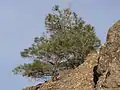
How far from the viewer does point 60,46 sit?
24.6m

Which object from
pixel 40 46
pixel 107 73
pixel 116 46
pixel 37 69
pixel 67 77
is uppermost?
pixel 40 46

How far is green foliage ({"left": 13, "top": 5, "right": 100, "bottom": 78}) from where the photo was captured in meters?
24.7

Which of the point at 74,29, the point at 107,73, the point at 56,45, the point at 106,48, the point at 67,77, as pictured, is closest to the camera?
the point at 107,73

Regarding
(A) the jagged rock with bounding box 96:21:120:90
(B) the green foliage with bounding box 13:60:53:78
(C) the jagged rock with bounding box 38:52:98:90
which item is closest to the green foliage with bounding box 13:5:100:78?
(B) the green foliage with bounding box 13:60:53:78

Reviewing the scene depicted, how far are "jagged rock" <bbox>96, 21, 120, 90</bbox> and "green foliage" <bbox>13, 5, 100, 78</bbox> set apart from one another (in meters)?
17.6

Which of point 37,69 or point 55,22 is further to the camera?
point 55,22

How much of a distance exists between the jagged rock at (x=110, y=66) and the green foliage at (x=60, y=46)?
1761cm

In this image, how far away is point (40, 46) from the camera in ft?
84.6

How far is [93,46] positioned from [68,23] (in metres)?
3.29

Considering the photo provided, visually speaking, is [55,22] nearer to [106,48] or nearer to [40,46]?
[40,46]

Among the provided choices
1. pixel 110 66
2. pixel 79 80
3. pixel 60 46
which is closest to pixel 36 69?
pixel 60 46

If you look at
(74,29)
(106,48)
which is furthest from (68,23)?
(106,48)

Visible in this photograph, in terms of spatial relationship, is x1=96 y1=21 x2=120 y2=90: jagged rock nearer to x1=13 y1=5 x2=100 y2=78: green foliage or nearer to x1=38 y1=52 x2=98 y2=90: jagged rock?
x1=38 y1=52 x2=98 y2=90: jagged rock

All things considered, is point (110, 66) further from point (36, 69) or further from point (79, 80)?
point (36, 69)
